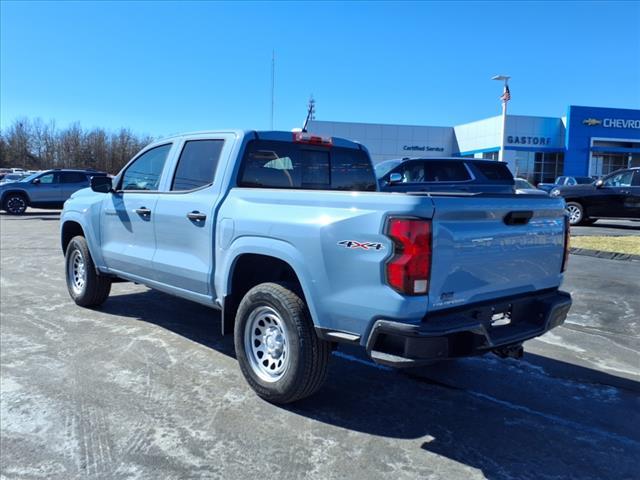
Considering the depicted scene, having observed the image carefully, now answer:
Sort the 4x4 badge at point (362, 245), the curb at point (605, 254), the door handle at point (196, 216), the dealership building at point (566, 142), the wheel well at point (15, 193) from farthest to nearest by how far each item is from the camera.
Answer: the dealership building at point (566, 142) < the wheel well at point (15, 193) < the curb at point (605, 254) < the door handle at point (196, 216) < the 4x4 badge at point (362, 245)

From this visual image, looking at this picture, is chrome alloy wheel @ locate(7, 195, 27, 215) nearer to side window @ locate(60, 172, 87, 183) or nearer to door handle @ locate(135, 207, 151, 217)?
side window @ locate(60, 172, 87, 183)

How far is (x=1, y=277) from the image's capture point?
8.32 metres

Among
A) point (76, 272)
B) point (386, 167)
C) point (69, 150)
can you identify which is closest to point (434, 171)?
point (386, 167)

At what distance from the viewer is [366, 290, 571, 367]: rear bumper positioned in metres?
3.05

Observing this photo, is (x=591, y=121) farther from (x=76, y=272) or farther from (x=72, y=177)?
(x=76, y=272)

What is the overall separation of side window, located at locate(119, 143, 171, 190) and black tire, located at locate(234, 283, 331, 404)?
1.98m

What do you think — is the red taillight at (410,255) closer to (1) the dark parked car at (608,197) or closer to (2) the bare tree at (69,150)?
(1) the dark parked car at (608,197)

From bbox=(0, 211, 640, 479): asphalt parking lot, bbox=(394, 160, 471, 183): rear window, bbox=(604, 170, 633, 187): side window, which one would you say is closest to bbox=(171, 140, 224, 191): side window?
bbox=(0, 211, 640, 479): asphalt parking lot

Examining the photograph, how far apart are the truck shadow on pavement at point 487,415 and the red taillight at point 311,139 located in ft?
6.49

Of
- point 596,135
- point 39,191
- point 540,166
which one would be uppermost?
point 596,135

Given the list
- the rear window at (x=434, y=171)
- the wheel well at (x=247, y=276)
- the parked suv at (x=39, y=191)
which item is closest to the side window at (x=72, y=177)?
the parked suv at (x=39, y=191)

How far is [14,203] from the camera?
21359mm

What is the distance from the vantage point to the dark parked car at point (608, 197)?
15336 millimetres

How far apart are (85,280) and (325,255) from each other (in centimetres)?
404
